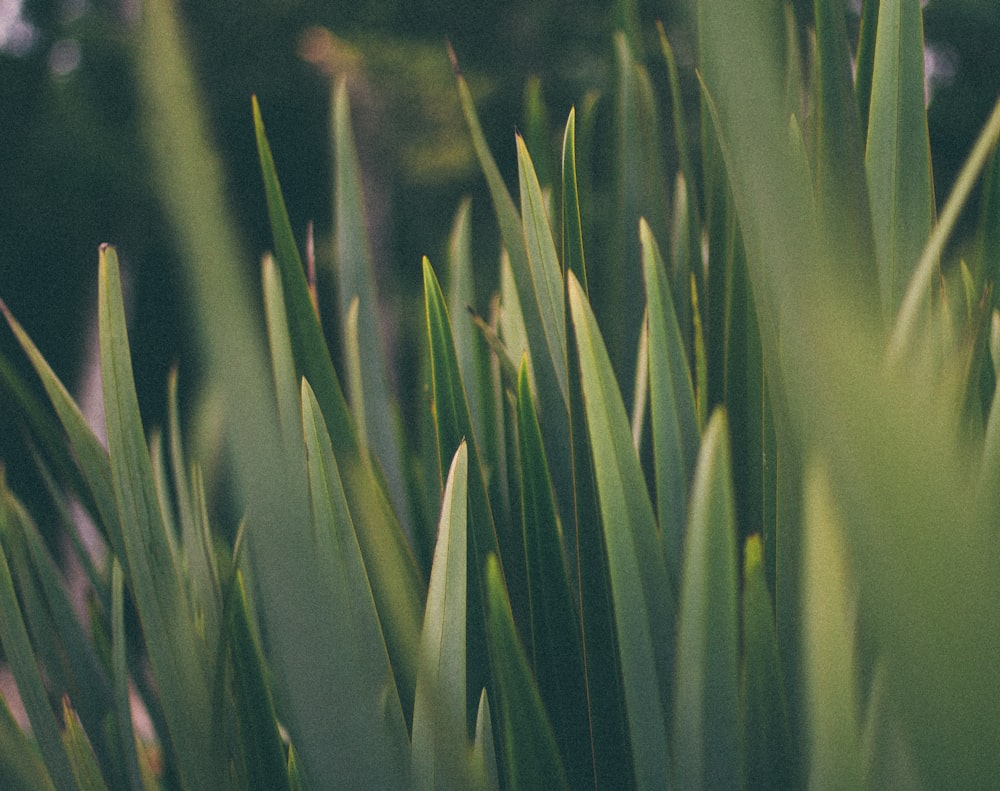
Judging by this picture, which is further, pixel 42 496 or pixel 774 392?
pixel 42 496

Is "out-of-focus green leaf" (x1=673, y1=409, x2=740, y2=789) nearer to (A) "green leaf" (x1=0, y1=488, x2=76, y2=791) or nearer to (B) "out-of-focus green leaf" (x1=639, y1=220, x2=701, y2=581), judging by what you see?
(B) "out-of-focus green leaf" (x1=639, y1=220, x2=701, y2=581)

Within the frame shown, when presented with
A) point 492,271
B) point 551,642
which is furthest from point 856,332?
point 492,271

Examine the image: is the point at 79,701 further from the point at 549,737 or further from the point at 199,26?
the point at 199,26

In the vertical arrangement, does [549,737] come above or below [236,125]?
below

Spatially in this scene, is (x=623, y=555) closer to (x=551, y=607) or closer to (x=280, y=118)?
(x=551, y=607)

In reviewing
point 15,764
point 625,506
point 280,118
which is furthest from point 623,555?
point 280,118

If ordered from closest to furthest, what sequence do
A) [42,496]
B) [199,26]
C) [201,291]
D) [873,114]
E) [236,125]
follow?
1. [201,291]
2. [873,114]
3. [42,496]
4. [199,26]
5. [236,125]
